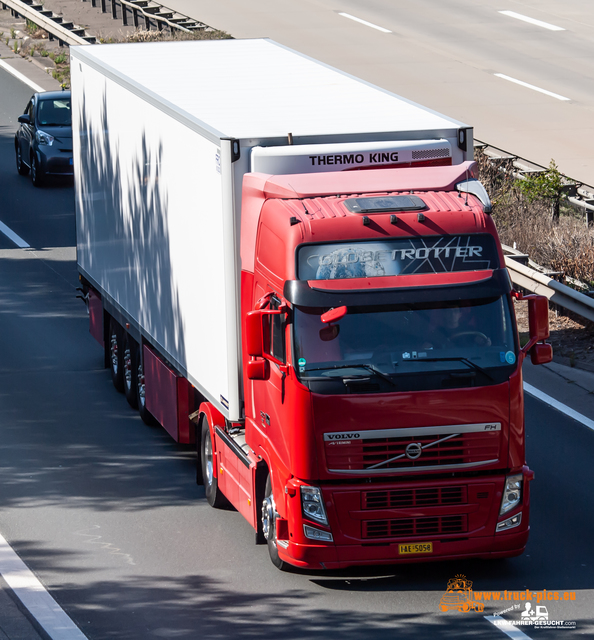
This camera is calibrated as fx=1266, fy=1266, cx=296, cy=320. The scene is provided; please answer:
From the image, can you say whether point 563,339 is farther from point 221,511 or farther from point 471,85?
point 471,85

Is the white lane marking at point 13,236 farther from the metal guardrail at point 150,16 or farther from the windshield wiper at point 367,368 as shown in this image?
the windshield wiper at point 367,368

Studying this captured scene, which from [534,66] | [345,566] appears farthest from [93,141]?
[534,66]

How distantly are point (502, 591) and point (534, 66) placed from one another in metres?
28.8

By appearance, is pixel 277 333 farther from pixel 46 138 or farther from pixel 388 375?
pixel 46 138

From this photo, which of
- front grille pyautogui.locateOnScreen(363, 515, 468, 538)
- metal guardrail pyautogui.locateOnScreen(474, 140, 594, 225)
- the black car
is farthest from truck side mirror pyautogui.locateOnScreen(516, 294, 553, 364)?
the black car

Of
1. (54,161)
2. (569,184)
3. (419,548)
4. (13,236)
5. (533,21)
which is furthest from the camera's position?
(533,21)

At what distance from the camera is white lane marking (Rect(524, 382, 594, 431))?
45.6 ft

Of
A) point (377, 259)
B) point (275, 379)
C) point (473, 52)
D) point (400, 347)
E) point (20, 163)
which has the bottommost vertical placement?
point (20, 163)

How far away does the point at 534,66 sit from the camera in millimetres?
36656

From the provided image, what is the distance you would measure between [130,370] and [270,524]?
5.06 m

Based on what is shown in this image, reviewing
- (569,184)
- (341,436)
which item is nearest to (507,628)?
(341,436)

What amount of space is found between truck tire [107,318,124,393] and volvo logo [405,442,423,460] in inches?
250

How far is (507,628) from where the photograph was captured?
9344mm

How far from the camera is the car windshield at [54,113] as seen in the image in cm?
2677
